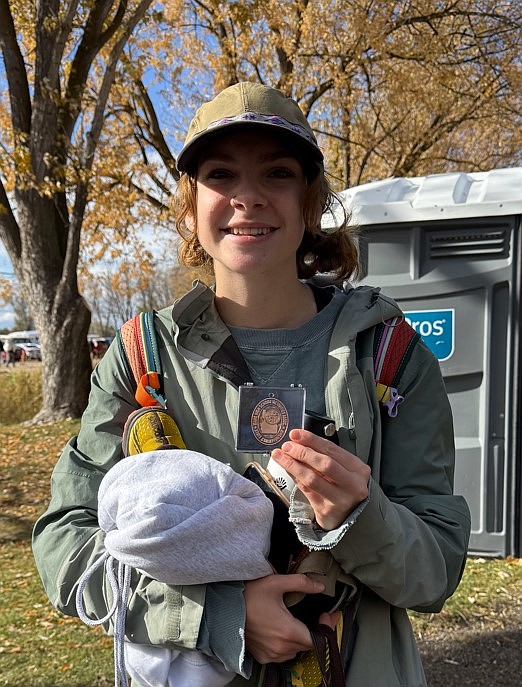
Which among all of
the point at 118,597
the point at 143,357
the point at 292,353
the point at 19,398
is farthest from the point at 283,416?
the point at 19,398

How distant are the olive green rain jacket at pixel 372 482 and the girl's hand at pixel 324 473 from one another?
0.06 meters

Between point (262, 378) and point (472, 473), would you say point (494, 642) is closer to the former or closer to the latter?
point (472, 473)

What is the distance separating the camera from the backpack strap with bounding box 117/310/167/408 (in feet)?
4.84

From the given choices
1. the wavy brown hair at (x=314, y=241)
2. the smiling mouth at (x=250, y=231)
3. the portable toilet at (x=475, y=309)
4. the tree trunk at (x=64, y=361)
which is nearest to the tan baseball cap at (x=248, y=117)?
the wavy brown hair at (x=314, y=241)

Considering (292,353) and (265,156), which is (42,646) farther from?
(265,156)

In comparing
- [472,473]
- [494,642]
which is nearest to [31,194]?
[472,473]

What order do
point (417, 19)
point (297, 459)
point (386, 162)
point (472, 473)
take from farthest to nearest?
point (386, 162), point (417, 19), point (472, 473), point (297, 459)

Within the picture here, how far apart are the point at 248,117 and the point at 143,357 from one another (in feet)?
1.95

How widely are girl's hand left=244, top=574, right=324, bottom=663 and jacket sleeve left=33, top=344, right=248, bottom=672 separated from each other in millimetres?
26

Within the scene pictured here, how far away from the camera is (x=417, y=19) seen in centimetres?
1259

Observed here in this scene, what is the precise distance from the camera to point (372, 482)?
1219mm

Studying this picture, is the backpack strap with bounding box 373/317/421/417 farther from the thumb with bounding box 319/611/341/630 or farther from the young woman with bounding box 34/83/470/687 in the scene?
the thumb with bounding box 319/611/341/630

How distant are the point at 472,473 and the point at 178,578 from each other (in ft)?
13.3

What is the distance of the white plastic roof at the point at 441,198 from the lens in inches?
183
